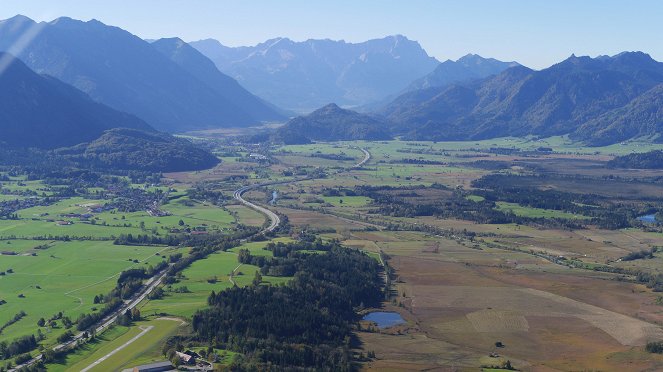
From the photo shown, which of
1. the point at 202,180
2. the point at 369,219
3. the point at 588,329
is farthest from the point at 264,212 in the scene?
the point at 588,329

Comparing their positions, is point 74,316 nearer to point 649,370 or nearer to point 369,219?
point 649,370

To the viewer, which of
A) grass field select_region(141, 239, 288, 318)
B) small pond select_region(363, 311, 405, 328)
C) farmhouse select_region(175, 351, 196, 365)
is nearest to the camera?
farmhouse select_region(175, 351, 196, 365)

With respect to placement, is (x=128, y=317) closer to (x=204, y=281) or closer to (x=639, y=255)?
(x=204, y=281)

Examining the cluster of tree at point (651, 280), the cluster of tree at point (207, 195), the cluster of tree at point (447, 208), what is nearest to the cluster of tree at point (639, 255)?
the cluster of tree at point (651, 280)

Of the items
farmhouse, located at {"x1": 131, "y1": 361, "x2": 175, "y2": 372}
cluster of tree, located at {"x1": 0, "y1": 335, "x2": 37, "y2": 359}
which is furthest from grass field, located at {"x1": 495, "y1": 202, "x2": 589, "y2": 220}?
cluster of tree, located at {"x1": 0, "y1": 335, "x2": 37, "y2": 359}

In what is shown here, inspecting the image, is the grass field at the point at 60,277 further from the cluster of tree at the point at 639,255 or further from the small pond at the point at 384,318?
the cluster of tree at the point at 639,255

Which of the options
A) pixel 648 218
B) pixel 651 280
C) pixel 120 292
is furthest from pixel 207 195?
pixel 651 280

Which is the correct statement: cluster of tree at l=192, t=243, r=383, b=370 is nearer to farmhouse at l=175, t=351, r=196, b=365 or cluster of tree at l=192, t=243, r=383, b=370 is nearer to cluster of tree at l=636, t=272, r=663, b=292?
farmhouse at l=175, t=351, r=196, b=365
